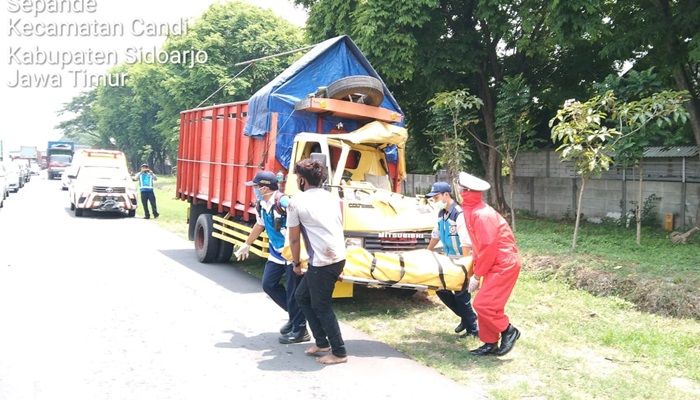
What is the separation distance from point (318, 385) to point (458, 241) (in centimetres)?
254

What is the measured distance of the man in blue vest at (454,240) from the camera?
670 cm

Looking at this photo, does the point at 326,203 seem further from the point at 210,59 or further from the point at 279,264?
the point at 210,59

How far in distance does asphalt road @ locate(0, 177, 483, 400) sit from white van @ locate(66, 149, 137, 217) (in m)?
8.93

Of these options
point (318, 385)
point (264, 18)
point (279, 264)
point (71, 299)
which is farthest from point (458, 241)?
point (264, 18)

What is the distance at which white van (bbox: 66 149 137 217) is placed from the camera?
19750 mm

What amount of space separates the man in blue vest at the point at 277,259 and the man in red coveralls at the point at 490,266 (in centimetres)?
175

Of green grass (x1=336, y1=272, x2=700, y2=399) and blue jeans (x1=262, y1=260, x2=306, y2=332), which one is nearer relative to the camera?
green grass (x1=336, y1=272, x2=700, y2=399)

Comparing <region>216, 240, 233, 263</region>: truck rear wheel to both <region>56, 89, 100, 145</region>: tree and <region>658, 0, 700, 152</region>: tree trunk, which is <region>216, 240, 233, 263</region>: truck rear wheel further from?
<region>56, 89, 100, 145</region>: tree

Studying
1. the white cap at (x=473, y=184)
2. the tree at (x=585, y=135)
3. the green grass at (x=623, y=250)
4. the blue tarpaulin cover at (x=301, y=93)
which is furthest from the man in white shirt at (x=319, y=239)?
the tree at (x=585, y=135)

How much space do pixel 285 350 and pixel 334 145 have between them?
3.44 m

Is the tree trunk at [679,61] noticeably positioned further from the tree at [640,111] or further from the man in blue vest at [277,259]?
the man in blue vest at [277,259]

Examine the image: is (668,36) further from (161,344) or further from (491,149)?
(161,344)

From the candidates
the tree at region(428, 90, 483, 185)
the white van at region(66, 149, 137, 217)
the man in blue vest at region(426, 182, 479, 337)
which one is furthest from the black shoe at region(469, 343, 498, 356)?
the white van at region(66, 149, 137, 217)

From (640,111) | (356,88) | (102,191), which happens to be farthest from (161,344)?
(102,191)
